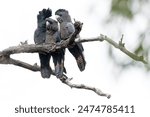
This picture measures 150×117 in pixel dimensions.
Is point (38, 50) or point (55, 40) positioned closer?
point (55, 40)

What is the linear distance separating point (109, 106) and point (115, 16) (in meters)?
3.01

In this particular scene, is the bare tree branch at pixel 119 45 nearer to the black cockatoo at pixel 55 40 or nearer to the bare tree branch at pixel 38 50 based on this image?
the bare tree branch at pixel 38 50

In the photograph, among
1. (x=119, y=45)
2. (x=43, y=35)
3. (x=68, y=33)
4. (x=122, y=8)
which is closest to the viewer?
(x=122, y=8)

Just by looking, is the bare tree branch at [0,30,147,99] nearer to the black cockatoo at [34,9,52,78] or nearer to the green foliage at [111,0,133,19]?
the black cockatoo at [34,9,52,78]

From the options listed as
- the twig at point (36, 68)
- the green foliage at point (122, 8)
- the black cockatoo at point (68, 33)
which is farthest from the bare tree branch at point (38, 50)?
the green foliage at point (122, 8)

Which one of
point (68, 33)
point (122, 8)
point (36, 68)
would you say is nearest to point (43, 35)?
point (68, 33)

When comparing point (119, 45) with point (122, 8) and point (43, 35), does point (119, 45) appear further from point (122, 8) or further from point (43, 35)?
point (43, 35)

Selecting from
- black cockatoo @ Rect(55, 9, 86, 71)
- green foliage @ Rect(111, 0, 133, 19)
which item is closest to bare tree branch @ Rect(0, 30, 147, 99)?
black cockatoo @ Rect(55, 9, 86, 71)

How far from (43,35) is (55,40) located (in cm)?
15

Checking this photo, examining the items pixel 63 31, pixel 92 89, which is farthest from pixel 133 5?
pixel 92 89

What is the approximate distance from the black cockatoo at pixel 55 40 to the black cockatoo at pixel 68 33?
63mm

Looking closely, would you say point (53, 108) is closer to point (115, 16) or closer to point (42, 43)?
point (42, 43)

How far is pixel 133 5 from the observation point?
2.38 meters

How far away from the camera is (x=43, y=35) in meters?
4.12
